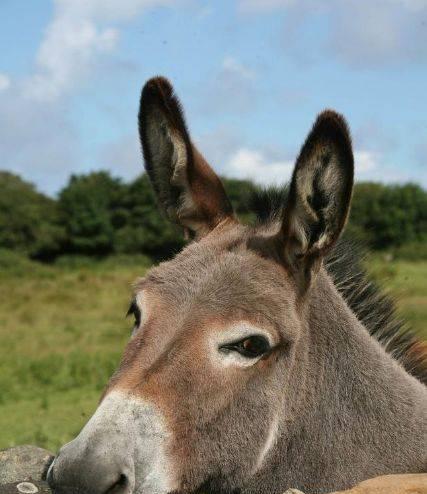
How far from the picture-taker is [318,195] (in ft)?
14.4

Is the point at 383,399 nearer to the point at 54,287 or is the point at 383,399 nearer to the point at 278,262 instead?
the point at 278,262

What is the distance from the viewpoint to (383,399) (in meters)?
4.75

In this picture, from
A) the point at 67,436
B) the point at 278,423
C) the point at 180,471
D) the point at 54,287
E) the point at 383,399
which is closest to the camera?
the point at 180,471

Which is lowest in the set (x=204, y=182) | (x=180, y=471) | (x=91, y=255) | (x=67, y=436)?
(x=67, y=436)

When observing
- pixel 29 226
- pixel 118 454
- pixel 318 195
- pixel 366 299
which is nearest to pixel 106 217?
pixel 29 226

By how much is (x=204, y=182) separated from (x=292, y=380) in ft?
4.78

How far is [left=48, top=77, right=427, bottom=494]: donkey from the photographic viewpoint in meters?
3.79

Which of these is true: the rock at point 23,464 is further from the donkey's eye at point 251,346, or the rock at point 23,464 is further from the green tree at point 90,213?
the green tree at point 90,213

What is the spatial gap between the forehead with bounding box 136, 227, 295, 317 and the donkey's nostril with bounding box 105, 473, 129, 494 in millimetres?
941

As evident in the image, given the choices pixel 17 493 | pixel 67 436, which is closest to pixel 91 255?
pixel 67 436

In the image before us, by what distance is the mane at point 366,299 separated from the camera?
529 centimetres

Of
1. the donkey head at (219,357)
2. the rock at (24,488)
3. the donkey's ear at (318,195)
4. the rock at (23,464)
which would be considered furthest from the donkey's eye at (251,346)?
the rock at (23,464)

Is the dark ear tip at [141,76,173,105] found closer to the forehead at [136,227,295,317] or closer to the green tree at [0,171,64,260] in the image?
the forehead at [136,227,295,317]

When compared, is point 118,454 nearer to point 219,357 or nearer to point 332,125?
point 219,357
